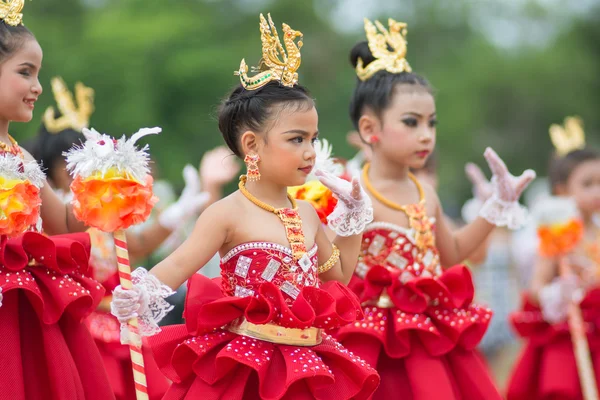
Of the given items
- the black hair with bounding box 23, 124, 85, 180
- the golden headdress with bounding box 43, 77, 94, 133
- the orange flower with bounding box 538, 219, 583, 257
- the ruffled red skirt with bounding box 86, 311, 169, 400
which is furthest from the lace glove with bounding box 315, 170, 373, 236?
the orange flower with bounding box 538, 219, 583, 257

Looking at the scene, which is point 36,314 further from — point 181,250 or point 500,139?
point 500,139

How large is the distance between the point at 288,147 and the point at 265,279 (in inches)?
20.8

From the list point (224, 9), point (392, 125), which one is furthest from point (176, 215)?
point (224, 9)

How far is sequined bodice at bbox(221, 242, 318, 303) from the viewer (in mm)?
4195

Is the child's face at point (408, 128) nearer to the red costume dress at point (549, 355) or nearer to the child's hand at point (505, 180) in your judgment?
the child's hand at point (505, 180)

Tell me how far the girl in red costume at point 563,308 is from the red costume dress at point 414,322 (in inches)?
71.5

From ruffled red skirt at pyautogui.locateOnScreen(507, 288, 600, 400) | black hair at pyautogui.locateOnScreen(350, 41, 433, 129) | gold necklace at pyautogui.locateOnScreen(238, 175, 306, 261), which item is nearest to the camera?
gold necklace at pyautogui.locateOnScreen(238, 175, 306, 261)

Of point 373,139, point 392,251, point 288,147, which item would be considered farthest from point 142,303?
point 373,139

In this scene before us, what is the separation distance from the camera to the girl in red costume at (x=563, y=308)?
673 centimetres

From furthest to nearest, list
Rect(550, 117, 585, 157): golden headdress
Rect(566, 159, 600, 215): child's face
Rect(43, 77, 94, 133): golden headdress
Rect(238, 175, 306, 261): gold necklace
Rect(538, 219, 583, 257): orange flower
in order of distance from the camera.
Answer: Rect(550, 117, 585, 157): golden headdress
Rect(566, 159, 600, 215): child's face
Rect(538, 219, 583, 257): orange flower
Rect(43, 77, 94, 133): golden headdress
Rect(238, 175, 306, 261): gold necklace

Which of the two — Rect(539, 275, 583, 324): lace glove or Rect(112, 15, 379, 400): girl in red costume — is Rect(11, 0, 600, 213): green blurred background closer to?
Rect(539, 275, 583, 324): lace glove

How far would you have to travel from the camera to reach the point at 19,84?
176 inches

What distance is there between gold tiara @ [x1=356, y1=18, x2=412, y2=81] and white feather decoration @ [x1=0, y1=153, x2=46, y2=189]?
190 cm

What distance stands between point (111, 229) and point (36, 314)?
634mm
